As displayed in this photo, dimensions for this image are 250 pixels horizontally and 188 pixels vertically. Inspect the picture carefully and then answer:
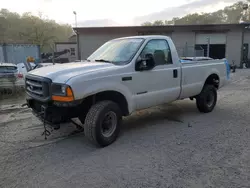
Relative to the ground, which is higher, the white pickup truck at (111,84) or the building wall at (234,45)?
the building wall at (234,45)

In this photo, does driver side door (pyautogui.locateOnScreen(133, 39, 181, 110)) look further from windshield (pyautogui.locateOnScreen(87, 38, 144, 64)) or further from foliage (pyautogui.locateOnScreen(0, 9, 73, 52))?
foliage (pyautogui.locateOnScreen(0, 9, 73, 52))

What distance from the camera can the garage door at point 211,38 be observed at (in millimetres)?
21812

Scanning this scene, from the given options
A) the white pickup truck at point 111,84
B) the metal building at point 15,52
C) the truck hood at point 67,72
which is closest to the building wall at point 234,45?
the white pickup truck at point 111,84

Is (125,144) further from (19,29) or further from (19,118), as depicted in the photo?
(19,29)

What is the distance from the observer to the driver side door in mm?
4523

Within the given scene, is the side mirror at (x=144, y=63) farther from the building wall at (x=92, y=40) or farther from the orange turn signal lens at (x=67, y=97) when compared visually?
the building wall at (x=92, y=40)

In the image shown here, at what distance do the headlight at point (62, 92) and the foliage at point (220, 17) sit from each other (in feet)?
163

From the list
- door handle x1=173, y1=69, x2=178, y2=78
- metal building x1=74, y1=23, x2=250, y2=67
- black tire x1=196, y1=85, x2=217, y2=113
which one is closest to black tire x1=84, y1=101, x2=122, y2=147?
door handle x1=173, y1=69, x2=178, y2=78

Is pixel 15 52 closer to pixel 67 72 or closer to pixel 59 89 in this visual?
pixel 67 72

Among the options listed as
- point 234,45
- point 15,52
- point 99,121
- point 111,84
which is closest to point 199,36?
point 234,45

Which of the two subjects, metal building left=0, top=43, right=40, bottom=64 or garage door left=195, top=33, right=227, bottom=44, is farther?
garage door left=195, top=33, right=227, bottom=44

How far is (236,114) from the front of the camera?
612 centimetres

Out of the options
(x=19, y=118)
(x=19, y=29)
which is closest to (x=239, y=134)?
(x=19, y=118)

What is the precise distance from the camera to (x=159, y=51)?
5004 mm
